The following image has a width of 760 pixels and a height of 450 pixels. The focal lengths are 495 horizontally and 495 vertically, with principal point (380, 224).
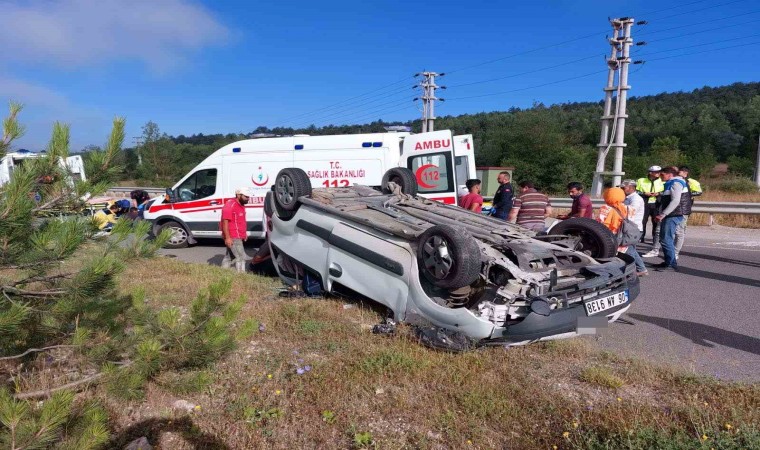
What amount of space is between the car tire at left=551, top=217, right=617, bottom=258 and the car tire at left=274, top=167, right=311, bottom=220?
2.97m

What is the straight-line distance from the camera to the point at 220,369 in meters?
3.96

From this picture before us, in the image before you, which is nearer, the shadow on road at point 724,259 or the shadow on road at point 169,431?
the shadow on road at point 169,431

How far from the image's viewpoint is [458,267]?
3.96 meters

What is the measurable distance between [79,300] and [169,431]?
3.60 ft

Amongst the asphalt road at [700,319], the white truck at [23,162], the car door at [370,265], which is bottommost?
the asphalt road at [700,319]

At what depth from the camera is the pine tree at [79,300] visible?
7.44 ft

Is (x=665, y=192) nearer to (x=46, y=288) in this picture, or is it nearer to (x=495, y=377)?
(x=495, y=377)

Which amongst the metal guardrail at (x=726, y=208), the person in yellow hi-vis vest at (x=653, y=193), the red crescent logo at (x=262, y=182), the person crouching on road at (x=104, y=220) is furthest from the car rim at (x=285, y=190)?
the metal guardrail at (x=726, y=208)

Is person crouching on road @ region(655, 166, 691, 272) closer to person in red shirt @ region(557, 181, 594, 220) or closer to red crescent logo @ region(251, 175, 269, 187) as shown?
person in red shirt @ region(557, 181, 594, 220)

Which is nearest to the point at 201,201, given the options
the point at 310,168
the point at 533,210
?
the point at 310,168

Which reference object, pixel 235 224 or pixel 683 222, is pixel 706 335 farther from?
pixel 235 224

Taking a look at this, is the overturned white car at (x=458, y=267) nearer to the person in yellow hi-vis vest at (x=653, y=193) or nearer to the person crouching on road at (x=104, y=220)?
the person crouching on road at (x=104, y=220)

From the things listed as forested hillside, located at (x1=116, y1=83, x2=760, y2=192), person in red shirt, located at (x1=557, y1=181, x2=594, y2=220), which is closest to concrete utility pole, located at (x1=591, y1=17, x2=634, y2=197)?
forested hillside, located at (x1=116, y1=83, x2=760, y2=192)

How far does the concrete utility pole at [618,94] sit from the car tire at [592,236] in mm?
16599
